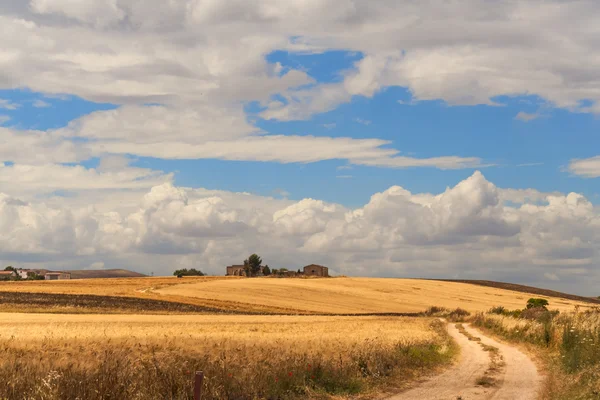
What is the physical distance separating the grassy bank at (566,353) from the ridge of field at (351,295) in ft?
172

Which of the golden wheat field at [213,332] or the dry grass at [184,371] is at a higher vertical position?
the dry grass at [184,371]

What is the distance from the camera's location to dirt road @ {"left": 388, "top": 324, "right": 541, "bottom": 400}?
1823cm

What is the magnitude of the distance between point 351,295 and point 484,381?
296ft

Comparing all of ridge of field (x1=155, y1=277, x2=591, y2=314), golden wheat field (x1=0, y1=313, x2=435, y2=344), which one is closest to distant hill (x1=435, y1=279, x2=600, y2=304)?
ridge of field (x1=155, y1=277, x2=591, y2=314)

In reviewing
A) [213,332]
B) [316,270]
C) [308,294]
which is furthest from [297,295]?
[316,270]

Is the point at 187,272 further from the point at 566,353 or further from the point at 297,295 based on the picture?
the point at 566,353

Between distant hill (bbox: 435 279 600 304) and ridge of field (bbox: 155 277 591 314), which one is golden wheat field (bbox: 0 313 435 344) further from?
distant hill (bbox: 435 279 600 304)

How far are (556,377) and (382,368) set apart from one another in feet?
19.0

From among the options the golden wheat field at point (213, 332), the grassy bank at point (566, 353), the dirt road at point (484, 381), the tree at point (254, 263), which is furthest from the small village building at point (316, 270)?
the dirt road at point (484, 381)

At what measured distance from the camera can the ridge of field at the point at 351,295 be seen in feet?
311

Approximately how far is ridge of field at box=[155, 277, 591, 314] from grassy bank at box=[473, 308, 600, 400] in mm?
52520

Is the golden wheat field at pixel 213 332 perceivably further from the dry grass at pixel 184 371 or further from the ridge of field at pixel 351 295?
the ridge of field at pixel 351 295

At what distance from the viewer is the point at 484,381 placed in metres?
20.8

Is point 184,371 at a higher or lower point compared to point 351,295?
higher
